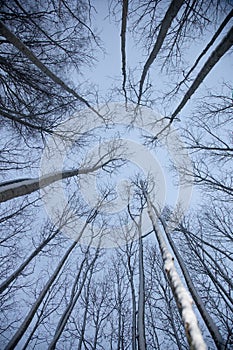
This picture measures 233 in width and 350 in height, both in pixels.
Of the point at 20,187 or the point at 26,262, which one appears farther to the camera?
the point at 26,262

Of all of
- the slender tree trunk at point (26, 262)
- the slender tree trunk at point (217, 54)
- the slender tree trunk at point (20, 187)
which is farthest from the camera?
the slender tree trunk at point (26, 262)

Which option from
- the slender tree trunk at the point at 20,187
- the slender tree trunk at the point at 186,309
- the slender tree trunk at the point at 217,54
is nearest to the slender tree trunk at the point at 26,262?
the slender tree trunk at the point at 20,187

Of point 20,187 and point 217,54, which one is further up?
point 217,54

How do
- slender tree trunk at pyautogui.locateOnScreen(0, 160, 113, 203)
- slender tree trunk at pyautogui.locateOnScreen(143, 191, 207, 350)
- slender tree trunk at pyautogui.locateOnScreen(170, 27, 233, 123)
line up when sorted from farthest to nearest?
slender tree trunk at pyautogui.locateOnScreen(0, 160, 113, 203), slender tree trunk at pyautogui.locateOnScreen(170, 27, 233, 123), slender tree trunk at pyautogui.locateOnScreen(143, 191, 207, 350)

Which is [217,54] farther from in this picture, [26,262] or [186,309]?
[26,262]

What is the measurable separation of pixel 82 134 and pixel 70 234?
5634 millimetres

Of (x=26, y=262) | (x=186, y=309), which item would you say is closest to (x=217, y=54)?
(x=186, y=309)

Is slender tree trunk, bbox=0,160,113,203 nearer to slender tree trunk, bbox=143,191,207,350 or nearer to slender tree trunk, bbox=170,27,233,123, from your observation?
slender tree trunk, bbox=143,191,207,350

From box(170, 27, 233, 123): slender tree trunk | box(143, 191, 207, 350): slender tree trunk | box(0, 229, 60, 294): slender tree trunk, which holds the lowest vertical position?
box(143, 191, 207, 350): slender tree trunk

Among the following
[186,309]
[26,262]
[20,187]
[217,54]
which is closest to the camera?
[186,309]

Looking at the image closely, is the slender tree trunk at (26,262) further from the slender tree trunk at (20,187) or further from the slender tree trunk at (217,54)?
the slender tree trunk at (217,54)

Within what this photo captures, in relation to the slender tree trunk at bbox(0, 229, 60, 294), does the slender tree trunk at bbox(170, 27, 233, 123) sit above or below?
below

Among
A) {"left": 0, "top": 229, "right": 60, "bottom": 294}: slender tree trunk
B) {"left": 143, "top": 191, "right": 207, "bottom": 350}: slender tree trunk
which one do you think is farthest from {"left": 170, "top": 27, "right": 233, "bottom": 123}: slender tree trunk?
Result: {"left": 0, "top": 229, "right": 60, "bottom": 294}: slender tree trunk

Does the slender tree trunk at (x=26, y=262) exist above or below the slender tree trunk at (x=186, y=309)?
above
